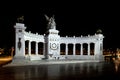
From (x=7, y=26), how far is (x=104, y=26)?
2456 cm

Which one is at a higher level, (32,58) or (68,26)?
(68,26)

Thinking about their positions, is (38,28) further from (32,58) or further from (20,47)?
(20,47)

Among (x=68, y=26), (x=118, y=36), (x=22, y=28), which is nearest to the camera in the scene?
(x=22, y=28)

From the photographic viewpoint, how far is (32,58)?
46969 mm

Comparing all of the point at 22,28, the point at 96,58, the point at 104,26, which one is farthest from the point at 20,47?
the point at 104,26

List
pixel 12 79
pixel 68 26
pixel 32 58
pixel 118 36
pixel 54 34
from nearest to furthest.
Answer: pixel 12 79, pixel 32 58, pixel 54 34, pixel 118 36, pixel 68 26

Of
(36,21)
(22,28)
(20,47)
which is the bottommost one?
(20,47)

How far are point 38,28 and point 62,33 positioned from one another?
7.07 m

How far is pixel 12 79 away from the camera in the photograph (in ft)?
58.6

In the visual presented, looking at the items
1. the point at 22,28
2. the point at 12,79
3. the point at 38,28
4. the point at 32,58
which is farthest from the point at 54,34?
the point at 12,79

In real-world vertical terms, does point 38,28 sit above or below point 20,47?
above

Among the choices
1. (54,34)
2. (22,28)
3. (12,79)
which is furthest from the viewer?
(54,34)

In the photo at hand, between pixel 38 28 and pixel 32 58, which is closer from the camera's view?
pixel 32 58

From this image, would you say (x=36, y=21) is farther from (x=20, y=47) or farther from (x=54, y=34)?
(x=20, y=47)
